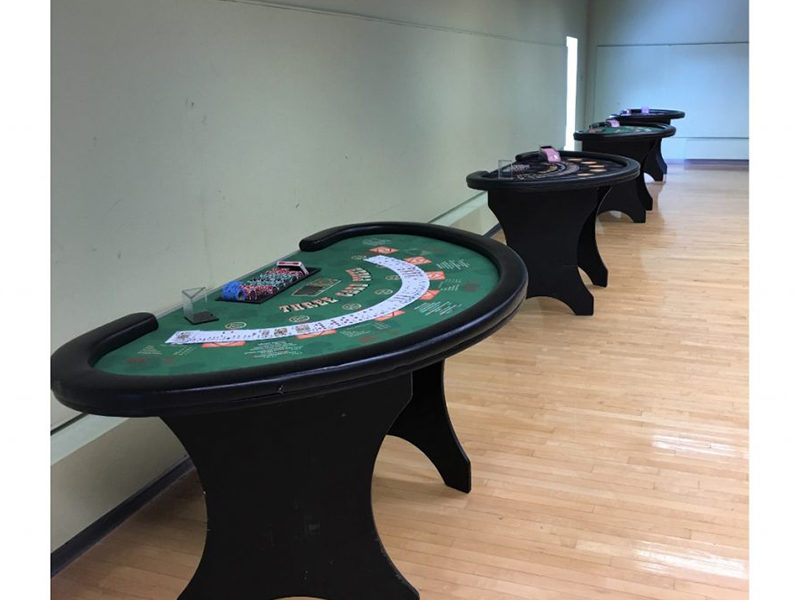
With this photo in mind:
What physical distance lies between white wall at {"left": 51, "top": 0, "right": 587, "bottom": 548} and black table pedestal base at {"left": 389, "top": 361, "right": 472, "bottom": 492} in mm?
839

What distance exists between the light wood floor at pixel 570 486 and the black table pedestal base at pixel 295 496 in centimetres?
29

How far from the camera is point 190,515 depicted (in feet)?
7.68

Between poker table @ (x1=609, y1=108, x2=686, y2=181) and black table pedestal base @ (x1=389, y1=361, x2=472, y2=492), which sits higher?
poker table @ (x1=609, y1=108, x2=686, y2=181)

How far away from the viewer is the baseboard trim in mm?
2104

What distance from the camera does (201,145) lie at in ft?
8.75

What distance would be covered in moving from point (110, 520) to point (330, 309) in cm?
110

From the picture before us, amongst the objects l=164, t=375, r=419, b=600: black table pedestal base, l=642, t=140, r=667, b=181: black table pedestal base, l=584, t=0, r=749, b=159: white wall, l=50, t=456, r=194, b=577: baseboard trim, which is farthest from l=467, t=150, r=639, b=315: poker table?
l=584, t=0, r=749, b=159: white wall

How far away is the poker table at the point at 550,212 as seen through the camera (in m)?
3.60

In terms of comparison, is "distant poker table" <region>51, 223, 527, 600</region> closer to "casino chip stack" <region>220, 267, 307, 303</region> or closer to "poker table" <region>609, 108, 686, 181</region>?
"casino chip stack" <region>220, 267, 307, 303</region>

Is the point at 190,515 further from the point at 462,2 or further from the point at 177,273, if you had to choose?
the point at 462,2

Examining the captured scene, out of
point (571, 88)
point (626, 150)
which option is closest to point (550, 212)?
point (626, 150)

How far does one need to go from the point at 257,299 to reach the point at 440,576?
0.89 m

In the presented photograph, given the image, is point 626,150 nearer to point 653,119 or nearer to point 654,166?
point 653,119

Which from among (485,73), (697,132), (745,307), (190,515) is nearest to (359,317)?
(190,515)
